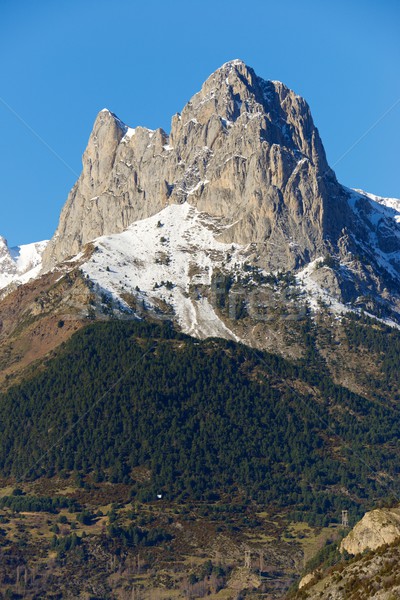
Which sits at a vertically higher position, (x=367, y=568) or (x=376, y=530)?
(x=376, y=530)

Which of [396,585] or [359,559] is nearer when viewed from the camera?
[396,585]

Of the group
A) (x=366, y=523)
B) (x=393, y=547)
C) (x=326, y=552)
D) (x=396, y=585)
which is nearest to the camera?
(x=396, y=585)

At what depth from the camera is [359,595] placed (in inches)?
3900

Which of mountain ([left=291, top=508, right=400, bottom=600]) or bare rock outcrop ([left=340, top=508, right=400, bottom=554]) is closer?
mountain ([left=291, top=508, right=400, bottom=600])

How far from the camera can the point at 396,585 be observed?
319ft

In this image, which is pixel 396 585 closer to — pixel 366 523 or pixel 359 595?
pixel 359 595

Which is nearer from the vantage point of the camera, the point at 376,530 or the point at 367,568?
the point at 367,568

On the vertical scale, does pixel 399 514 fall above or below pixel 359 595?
above

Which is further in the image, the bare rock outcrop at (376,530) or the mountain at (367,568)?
the bare rock outcrop at (376,530)

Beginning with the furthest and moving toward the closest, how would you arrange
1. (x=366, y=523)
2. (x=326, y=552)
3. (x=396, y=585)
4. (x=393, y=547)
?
(x=326, y=552), (x=366, y=523), (x=393, y=547), (x=396, y=585)

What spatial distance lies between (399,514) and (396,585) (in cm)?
1912

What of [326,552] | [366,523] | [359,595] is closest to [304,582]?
[366,523]

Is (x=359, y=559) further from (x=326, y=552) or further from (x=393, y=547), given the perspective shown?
(x=326, y=552)

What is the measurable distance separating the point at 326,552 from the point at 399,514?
124 ft
